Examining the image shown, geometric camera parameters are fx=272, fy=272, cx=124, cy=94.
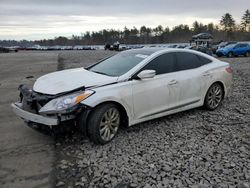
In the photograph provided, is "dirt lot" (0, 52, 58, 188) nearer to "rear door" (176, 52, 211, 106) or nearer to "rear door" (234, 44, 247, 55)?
"rear door" (176, 52, 211, 106)

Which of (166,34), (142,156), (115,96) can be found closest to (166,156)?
(142,156)

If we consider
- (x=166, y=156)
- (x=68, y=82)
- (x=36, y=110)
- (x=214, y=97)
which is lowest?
(x=166, y=156)

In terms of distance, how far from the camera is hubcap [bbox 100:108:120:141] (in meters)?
4.38

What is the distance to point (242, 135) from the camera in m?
4.86

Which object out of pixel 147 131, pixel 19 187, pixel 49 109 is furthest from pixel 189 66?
pixel 19 187

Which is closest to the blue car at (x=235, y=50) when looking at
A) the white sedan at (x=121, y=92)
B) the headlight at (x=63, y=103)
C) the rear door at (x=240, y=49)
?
the rear door at (x=240, y=49)

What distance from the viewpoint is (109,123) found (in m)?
4.47

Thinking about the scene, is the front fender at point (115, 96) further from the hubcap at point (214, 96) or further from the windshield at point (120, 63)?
the hubcap at point (214, 96)

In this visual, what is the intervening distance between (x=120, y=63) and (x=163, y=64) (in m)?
0.84

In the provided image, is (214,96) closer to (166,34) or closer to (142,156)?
(142,156)

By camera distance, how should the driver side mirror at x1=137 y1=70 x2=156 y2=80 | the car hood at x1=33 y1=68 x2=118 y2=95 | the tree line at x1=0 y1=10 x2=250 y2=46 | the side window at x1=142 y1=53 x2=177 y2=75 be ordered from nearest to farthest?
the car hood at x1=33 y1=68 x2=118 y2=95
the driver side mirror at x1=137 y1=70 x2=156 y2=80
the side window at x1=142 y1=53 x2=177 y2=75
the tree line at x1=0 y1=10 x2=250 y2=46

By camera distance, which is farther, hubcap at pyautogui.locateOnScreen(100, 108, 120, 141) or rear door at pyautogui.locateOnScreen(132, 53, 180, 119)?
rear door at pyautogui.locateOnScreen(132, 53, 180, 119)

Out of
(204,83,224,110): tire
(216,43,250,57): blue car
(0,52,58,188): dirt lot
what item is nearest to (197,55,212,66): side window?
(204,83,224,110): tire

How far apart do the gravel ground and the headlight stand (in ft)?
2.40
